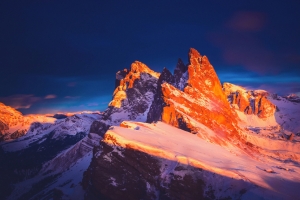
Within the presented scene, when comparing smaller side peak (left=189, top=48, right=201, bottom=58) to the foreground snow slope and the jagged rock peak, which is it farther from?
the foreground snow slope

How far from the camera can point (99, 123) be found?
19062cm

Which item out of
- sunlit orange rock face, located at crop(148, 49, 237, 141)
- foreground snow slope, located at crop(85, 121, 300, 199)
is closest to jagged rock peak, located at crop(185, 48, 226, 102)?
sunlit orange rock face, located at crop(148, 49, 237, 141)

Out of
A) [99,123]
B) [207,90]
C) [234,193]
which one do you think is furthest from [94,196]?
[99,123]

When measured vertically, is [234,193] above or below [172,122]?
below

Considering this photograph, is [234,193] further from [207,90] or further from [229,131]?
[207,90]

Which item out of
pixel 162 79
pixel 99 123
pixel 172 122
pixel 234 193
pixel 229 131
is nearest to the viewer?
pixel 234 193

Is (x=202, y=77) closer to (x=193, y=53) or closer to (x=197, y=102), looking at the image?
(x=193, y=53)

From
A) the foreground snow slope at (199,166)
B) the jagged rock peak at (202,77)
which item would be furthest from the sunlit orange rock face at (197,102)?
the foreground snow slope at (199,166)

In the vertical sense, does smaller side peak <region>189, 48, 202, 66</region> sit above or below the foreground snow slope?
above

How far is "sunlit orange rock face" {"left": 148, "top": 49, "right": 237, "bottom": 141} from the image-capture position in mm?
99812

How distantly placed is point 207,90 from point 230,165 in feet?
243

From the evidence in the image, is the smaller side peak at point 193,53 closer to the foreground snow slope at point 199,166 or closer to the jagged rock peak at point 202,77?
the jagged rock peak at point 202,77

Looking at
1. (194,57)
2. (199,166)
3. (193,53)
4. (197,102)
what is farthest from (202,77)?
(199,166)

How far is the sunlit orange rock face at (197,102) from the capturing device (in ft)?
327
